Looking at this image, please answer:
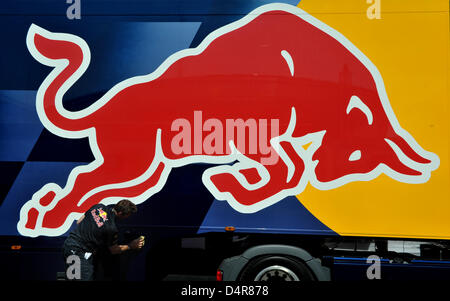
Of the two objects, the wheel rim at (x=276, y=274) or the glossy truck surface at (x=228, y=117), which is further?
the wheel rim at (x=276, y=274)

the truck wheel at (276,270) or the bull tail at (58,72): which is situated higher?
the bull tail at (58,72)

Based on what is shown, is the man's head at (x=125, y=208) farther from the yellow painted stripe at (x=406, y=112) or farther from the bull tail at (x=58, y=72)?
the yellow painted stripe at (x=406, y=112)

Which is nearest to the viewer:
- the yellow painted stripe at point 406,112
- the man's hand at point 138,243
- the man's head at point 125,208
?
the yellow painted stripe at point 406,112

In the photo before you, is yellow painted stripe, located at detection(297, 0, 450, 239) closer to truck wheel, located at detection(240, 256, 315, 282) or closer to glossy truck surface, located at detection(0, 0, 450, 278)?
glossy truck surface, located at detection(0, 0, 450, 278)

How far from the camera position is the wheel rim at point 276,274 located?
4.16 m

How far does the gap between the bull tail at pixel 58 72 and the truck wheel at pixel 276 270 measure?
2320 millimetres

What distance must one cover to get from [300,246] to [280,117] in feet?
→ 4.51

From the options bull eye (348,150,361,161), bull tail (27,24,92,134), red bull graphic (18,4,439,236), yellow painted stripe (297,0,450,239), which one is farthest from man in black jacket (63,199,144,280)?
bull eye (348,150,361,161)

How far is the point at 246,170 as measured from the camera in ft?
13.2

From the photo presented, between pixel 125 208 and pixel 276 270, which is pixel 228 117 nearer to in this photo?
pixel 125 208

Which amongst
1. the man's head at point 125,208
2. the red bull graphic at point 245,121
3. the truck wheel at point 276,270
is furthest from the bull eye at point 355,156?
the man's head at point 125,208

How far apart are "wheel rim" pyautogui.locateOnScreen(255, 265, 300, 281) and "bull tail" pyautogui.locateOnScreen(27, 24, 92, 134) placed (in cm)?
244

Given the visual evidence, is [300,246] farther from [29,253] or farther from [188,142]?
[29,253]

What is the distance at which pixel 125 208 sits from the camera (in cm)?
399
